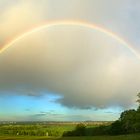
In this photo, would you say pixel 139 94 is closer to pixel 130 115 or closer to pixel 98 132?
pixel 130 115

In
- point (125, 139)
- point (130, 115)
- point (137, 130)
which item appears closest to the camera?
point (125, 139)

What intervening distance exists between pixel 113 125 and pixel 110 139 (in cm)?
3205

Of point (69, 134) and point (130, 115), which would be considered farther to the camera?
point (69, 134)

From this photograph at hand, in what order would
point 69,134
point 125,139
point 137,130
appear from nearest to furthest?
point 125,139, point 137,130, point 69,134

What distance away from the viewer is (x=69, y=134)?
4070 inches

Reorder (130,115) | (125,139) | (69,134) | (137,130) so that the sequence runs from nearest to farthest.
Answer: (125,139) → (137,130) → (130,115) → (69,134)

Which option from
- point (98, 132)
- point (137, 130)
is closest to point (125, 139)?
point (137, 130)

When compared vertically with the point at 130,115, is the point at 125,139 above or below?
below

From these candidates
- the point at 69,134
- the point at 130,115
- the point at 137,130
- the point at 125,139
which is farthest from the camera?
the point at 69,134

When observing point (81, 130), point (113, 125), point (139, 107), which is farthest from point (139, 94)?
point (81, 130)

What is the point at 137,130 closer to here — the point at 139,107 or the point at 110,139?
the point at 139,107

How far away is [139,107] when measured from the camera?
98875mm

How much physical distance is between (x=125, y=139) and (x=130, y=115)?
29.1 meters

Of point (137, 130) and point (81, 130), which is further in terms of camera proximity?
point (81, 130)
